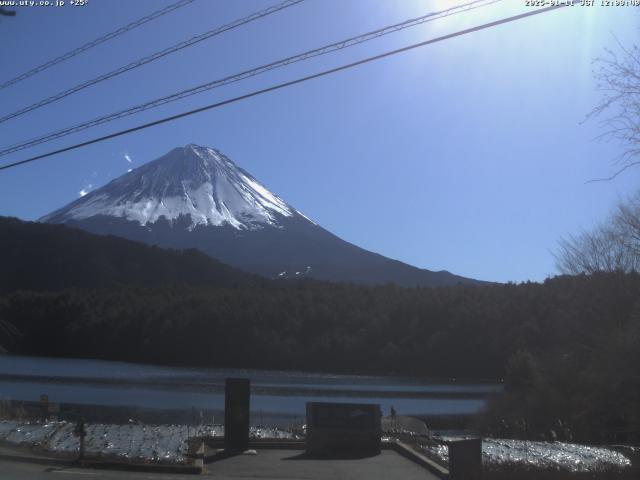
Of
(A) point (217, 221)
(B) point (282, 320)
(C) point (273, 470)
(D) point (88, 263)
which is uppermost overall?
(A) point (217, 221)

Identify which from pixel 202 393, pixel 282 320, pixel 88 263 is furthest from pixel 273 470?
pixel 88 263

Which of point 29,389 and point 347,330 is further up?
point 347,330

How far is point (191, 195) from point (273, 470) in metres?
162

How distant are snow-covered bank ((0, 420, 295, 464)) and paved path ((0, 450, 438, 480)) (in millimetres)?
993

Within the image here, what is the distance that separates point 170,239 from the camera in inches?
6777

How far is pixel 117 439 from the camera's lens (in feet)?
56.0

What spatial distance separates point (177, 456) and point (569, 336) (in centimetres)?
3331

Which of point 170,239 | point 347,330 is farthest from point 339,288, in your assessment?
point 170,239

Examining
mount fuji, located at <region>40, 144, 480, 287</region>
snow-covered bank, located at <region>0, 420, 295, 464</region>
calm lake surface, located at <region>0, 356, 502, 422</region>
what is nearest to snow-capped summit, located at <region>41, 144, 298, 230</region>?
mount fuji, located at <region>40, 144, 480, 287</region>

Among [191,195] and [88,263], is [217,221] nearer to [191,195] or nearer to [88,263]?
[191,195]

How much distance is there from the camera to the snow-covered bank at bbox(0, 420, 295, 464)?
15305 mm

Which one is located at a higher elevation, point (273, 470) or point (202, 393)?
point (202, 393)

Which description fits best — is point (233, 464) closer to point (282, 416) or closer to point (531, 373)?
point (282, 416)

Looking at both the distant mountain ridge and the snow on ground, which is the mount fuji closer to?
the distant mountain ridge
